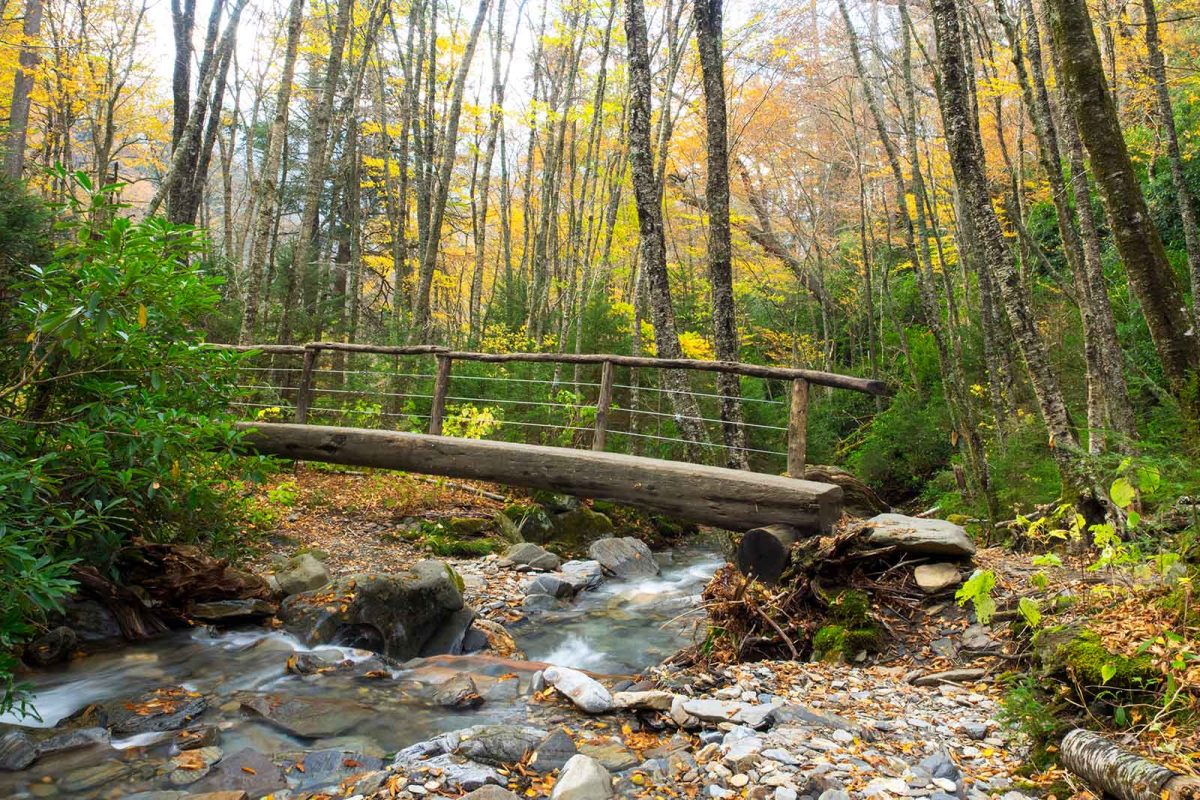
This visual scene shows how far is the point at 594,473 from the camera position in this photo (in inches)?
233

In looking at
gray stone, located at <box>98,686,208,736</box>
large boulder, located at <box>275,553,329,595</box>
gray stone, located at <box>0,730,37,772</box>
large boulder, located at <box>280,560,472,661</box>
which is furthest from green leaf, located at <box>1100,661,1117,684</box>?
large boulder, located at <box>275,553,329,595</box>

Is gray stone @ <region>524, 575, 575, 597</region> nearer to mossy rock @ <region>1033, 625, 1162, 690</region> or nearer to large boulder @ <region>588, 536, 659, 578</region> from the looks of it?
large boulder @ <region>588, 536, 659, 578</region>

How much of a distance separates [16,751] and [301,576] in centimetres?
241

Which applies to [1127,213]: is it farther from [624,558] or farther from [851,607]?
[624,558]

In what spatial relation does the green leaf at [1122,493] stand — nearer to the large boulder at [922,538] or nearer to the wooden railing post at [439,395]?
the large boulder at [922,538]

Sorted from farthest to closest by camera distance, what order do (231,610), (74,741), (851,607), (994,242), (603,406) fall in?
(603,406) → (994,242) → (231,610) → (851,607) → (74,741)

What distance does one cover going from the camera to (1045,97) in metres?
7.10

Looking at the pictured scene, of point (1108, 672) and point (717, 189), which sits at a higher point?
point (717, 189)

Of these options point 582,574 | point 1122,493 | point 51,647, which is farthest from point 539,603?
point 1122,493

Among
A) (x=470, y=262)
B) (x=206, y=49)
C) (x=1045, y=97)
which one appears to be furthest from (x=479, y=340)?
(x=470, y=262)

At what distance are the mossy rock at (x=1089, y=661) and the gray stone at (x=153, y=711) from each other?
160 inches

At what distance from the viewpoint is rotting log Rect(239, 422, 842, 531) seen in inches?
194

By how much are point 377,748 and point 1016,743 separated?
9.19 feet

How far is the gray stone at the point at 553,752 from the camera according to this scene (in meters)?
2.86
